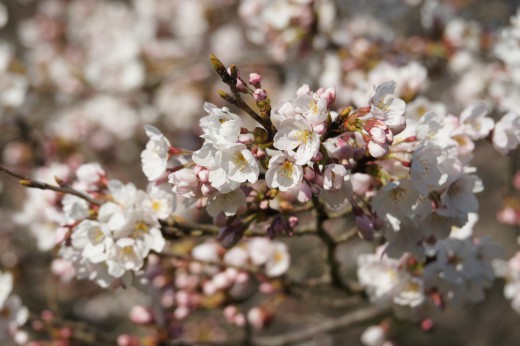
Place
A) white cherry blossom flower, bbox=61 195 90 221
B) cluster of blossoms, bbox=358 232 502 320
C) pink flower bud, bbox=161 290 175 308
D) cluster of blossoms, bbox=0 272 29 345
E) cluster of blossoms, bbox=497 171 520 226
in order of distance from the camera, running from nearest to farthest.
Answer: white cherry blossom flower, bbox=61 195 90 221 → cluster of blossoms, bbox=358 232 502 320 → cluster of blossoms, bbox=0 272 29 345 → pink flower bud, bbox=161 290 175 308 → cluster of blossoms, bbox=497 171 520 226

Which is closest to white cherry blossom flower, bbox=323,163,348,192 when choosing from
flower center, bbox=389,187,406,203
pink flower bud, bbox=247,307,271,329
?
flower center, bbox=389,187,406,203

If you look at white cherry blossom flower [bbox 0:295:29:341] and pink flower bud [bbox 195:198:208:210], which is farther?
white cherry blossom flower [bbox 0:295:29:341]

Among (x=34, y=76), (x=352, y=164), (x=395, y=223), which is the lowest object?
(x=395, y=223)

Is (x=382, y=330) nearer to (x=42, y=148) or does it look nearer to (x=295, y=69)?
(x=295, y=69)

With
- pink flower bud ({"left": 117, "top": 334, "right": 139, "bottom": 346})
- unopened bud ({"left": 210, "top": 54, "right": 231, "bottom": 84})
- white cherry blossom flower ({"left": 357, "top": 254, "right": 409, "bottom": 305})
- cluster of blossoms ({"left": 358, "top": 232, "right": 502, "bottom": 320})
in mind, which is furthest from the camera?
pink flower bud ({"left": 117, "top": 334, "right": 139, "bottom": 346})

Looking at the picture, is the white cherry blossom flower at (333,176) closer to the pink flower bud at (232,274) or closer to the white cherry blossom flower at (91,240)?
the white cherry blossom flower at (91,240)

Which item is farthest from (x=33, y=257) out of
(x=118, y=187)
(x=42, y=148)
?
(x=118, y=187)

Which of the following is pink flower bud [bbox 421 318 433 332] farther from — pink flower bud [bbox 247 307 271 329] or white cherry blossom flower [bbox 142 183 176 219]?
white cherry blossom flower [bbox 142 183 176 219]

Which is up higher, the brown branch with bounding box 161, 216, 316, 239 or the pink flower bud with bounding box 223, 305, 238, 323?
the pink flower bud with bounding box 223, 305, 238, 323

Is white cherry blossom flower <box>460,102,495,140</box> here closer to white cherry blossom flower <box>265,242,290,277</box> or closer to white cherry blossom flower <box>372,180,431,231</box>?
white cherry blossom flower <box>372,180,431,231</box>

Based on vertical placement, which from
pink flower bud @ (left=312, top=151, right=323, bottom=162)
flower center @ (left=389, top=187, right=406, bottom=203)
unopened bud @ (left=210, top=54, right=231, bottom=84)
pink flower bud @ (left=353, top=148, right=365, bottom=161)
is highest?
unopened bud @ (left=210, top=54, right=231, bottom=84)

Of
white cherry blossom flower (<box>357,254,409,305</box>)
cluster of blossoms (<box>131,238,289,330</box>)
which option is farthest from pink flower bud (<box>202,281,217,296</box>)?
white cherry blossom flower (<box>357,254,409,305</box>)
